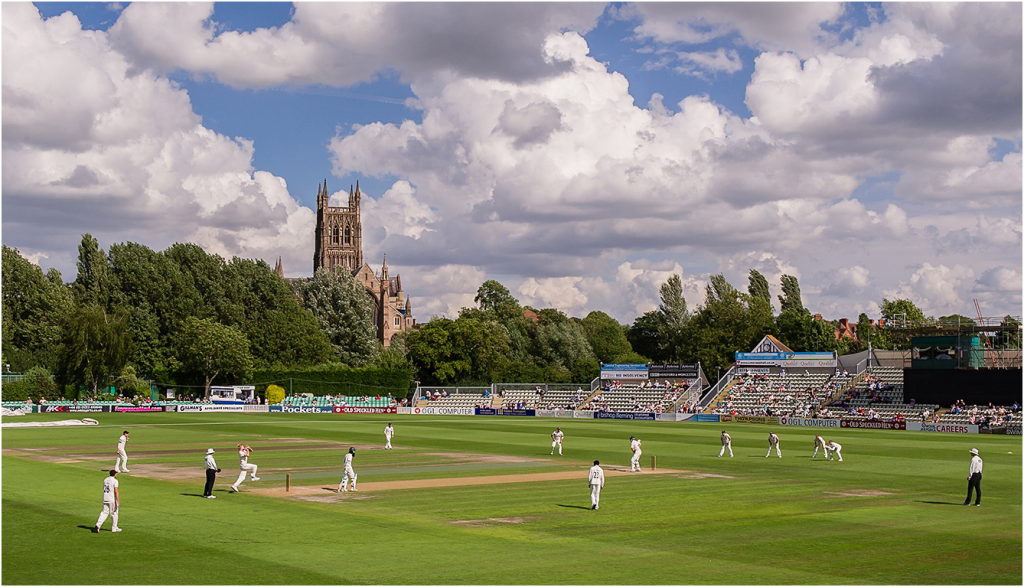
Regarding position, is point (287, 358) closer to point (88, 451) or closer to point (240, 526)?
point (88, 451)

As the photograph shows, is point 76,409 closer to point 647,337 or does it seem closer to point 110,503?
point 110,503

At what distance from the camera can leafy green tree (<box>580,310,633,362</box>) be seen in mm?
139500

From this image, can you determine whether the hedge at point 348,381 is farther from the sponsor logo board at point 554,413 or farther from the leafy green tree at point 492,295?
the leafy green tree at point 492,295

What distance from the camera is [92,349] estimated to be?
3723 inches

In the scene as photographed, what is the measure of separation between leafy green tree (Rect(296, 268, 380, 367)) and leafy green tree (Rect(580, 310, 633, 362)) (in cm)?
3511

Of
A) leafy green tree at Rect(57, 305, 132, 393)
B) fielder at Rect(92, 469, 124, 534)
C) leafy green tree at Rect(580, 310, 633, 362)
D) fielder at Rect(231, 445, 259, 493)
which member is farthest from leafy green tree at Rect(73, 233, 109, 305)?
fielder at Rect(92, 469, 124, 534)

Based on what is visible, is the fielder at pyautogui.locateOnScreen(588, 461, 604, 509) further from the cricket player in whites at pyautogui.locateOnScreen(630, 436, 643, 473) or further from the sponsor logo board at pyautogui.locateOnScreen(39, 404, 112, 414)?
the sponsor logo board at pyautogui.locateOnScreen(39, 404, 112, 414)

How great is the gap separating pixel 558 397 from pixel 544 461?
56.7 meters

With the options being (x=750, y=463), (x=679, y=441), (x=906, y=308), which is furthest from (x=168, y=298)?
(x=906, y=308)

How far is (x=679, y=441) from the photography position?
54969 millimetres

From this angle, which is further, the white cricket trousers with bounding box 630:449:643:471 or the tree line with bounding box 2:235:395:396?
the tree line with bounding box 2:235:395:396

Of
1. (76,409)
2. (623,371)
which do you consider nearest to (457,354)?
(623,371)

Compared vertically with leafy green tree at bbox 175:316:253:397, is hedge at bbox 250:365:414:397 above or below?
below

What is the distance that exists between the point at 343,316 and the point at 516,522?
102 m
